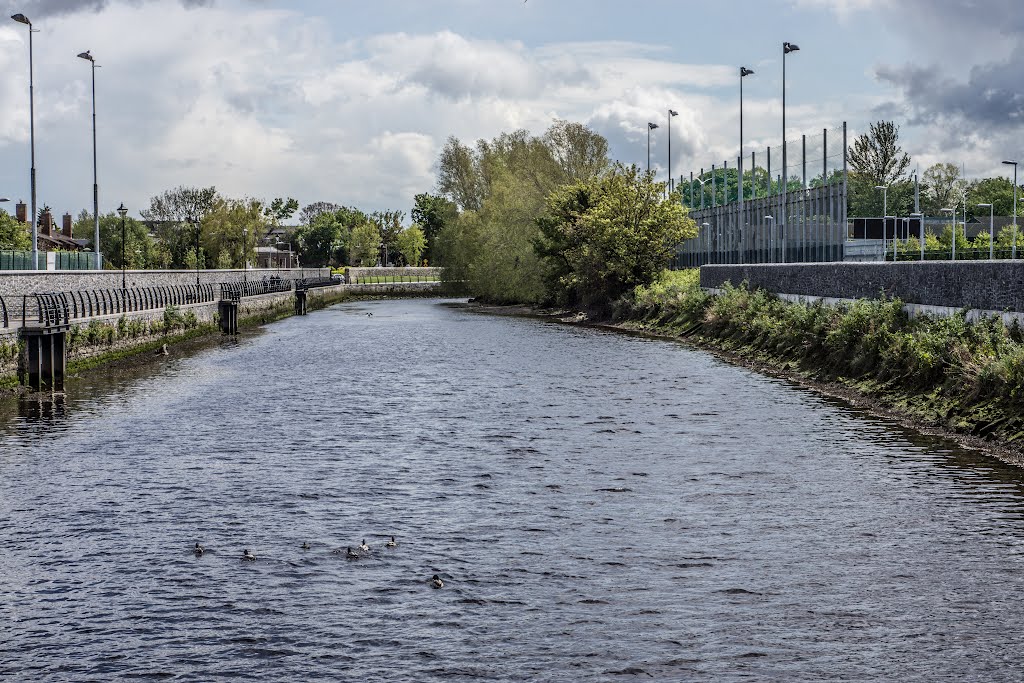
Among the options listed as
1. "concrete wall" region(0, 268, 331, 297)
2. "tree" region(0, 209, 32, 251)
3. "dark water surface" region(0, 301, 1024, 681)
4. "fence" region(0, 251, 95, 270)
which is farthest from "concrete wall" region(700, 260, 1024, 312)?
"tree" region(0, 209, 32, 251)

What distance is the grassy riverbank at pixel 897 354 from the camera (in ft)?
78.8

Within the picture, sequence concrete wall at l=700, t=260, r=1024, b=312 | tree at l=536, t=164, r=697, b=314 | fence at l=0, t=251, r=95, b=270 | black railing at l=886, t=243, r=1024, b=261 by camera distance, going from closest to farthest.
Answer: concrete wall at l=700, t=260, r=1024, b=312 → fence at l=0, t=251, r=95, b=270 → tree at l=536, t=164, r=697, b=314 → black railing at l=886, t=243, r=1024, b=261

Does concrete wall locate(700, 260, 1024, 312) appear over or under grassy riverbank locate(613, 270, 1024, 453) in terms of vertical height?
over

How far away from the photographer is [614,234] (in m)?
76.9

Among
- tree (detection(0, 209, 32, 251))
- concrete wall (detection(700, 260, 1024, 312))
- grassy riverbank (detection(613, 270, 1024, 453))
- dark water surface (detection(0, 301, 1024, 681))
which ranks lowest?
dark water surface (detection(0, 301, 1024, 681))

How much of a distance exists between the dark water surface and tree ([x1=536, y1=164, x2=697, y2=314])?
1798 inches

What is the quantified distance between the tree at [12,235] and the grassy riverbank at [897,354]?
80241 millimetres

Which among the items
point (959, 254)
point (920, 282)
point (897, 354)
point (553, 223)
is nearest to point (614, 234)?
point (553, 223)

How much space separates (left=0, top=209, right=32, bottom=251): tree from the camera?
364 feet

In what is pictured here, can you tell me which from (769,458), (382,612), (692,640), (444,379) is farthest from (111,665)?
(444,379)

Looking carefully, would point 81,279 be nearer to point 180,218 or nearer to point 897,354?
point 897,354

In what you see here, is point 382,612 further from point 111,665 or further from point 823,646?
point 823,646

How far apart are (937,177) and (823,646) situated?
176221mm

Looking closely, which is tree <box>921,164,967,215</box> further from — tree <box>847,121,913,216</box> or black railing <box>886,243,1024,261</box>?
black railing <box>886,243,1024,261</box>
